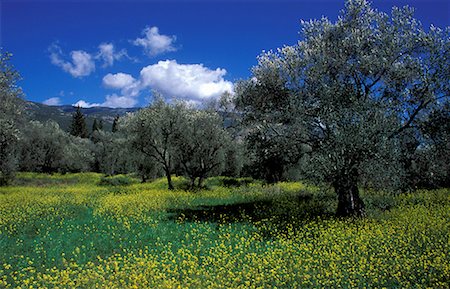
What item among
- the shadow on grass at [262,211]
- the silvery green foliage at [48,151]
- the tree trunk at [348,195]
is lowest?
the shadow on grass at [262,211]

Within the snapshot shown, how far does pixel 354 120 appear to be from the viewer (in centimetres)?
1633

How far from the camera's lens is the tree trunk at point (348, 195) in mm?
16812

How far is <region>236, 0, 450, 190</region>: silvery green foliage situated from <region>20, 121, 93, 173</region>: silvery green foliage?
A: 190 feet

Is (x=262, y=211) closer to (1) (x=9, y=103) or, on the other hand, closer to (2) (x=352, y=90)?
(2) (x=352, y=90)

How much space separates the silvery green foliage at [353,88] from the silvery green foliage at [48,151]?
57935 mm

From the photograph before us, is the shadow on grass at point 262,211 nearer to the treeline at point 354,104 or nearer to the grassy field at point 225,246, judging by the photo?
the grassy field at point 225,246

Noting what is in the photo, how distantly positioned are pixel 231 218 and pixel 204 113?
19576 mm

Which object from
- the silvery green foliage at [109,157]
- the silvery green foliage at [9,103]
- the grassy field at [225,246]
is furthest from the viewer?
the silvery green foliage at [109,157]

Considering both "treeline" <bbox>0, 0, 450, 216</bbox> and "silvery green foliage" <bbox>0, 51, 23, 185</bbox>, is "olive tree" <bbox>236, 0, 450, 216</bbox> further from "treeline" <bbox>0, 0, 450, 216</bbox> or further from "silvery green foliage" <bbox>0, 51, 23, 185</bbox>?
"silvery green foliage" <bbox>0, 51, 23, 185</bbox>

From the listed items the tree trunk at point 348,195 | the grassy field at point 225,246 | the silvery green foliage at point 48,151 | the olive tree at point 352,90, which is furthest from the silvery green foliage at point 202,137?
the silvery green foliage at point 48,151

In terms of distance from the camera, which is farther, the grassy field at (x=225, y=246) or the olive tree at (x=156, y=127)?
the olive tree at (x=156, y=127)

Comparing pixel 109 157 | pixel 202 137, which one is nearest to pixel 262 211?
pixel 202 137

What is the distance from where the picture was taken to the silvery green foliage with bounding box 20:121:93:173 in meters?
66.7

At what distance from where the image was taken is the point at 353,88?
62.3ft
